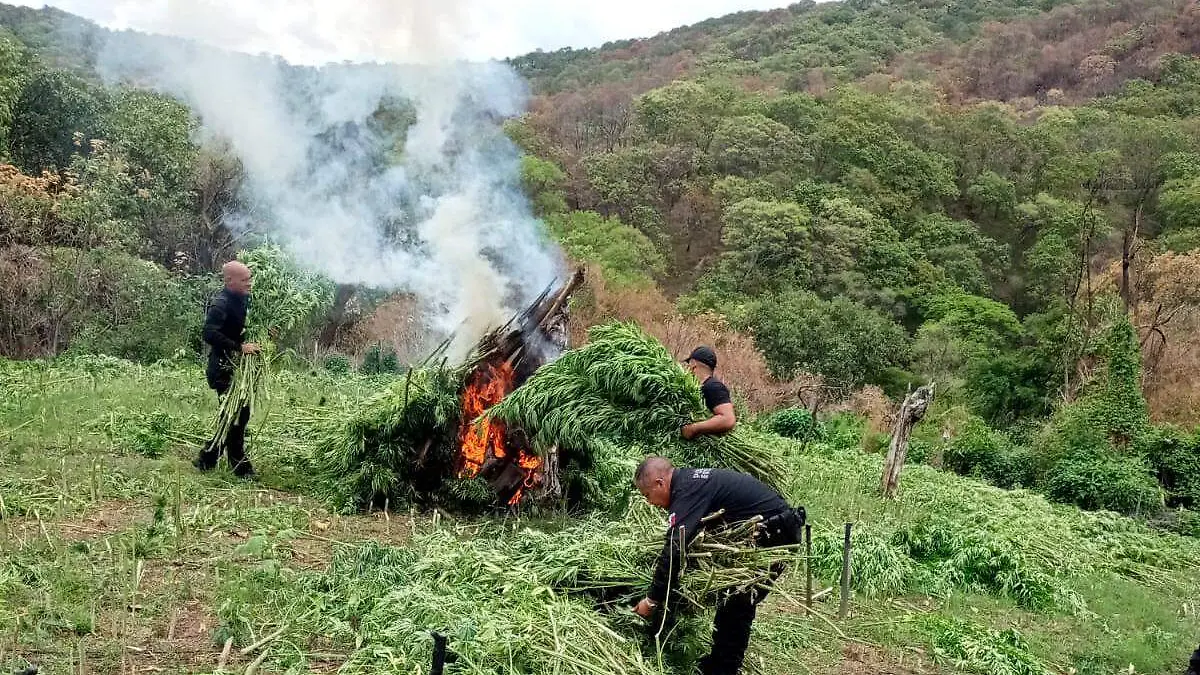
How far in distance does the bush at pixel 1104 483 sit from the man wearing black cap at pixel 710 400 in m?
12.8

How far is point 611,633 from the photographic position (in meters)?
4.60

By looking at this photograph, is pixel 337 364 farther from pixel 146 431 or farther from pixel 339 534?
pixel 339 534

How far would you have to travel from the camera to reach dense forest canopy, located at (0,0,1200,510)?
65.4 feet

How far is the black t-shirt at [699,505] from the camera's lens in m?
4.59

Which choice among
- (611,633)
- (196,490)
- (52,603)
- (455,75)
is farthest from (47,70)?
(611,633)

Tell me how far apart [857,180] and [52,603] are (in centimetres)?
3944

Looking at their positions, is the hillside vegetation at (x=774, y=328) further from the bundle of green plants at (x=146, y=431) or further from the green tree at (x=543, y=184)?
the green tree at (x=543, y=184)

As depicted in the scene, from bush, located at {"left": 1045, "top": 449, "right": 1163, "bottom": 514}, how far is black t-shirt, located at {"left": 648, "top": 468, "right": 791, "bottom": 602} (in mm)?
14005

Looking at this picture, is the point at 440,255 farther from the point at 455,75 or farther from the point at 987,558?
the point at 987,558

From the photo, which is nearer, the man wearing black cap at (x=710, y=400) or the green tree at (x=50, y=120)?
the man wearing black cap at (x=710, y=400)

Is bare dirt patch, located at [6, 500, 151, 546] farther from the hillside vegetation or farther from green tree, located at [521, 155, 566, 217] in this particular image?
green tree, located at [521, 155, 566, 217]

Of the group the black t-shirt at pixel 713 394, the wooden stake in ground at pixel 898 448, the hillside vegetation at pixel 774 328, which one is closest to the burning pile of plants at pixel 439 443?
the hillside vegetation at pixel 774 328

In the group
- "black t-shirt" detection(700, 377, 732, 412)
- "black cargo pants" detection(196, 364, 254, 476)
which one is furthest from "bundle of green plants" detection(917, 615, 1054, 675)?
"black cargo pants" detection(196, 364, 254, 476)

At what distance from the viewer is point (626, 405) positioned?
671 centimetres
